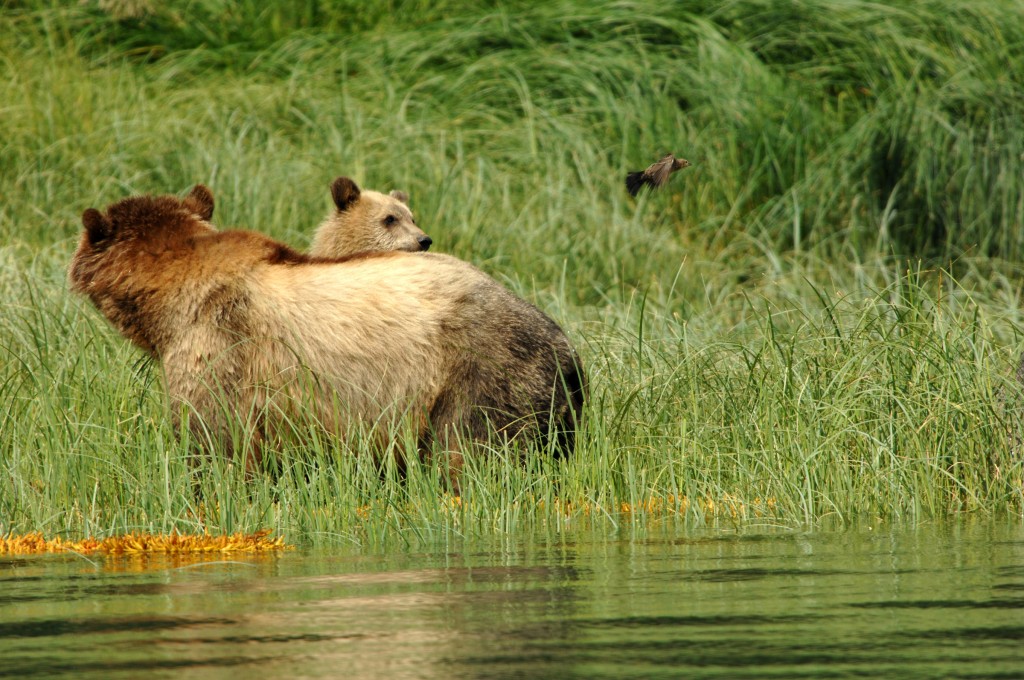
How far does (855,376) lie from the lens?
6.96 metres

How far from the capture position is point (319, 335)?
6.60 meters

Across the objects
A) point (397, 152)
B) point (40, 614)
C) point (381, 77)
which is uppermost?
point (381, 77)

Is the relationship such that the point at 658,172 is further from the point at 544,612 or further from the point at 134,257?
the point at 544,612

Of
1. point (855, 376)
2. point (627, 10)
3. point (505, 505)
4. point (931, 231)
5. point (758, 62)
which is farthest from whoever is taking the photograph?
point (627, 10)

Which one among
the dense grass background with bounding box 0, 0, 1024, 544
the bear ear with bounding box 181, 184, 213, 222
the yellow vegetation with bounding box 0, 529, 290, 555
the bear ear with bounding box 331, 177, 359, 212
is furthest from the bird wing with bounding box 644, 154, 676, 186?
the yellow vegetation with bounding box 0, 529, 290, 555

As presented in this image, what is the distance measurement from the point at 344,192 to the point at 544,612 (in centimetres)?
549

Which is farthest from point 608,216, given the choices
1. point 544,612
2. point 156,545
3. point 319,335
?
point 544,612

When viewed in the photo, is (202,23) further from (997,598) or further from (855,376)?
(997,598)

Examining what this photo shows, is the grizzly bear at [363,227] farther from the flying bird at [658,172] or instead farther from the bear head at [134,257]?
the bear head at [134,257]

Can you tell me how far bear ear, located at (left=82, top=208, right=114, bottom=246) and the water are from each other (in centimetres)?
199

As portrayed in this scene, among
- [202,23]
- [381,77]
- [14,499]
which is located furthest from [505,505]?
[202,23]

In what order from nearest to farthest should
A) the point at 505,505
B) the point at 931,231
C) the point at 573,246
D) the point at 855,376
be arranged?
the point at 505,505
the point at 855,376
the point at 573,246
the point at 931,231

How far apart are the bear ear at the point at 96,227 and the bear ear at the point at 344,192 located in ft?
6.63

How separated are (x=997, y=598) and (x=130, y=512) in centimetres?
361
